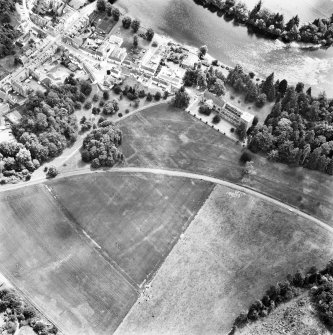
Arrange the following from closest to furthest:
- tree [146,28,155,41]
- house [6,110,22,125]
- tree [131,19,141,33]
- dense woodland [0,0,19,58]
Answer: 1. house [6,110,22,125]
2. dense woodland [0,0,19,58]
3. tree [146,28,155,41]
4. tree [131,19,141,33]

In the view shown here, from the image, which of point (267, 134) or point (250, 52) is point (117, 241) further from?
point (250, 52)

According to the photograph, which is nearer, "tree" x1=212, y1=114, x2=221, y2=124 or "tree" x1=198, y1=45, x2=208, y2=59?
"tree" x1=212, y1=114, x2=221, y2=124

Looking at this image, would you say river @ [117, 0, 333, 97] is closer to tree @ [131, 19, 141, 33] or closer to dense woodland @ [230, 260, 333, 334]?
tree @ [131, 19, 141, 33]

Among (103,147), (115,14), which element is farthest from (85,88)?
(115,14)

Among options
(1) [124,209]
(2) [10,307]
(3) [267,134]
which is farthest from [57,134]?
(3) [267,134]

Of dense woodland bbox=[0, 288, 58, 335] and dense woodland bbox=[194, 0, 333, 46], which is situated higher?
dense woodland bbox=[194, 0, 333, 46]

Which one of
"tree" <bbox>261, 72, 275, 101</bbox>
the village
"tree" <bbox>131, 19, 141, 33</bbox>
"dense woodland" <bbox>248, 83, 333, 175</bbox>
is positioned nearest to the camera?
"dense woodland" <bbox>248, 83, 333, 175</bbox>

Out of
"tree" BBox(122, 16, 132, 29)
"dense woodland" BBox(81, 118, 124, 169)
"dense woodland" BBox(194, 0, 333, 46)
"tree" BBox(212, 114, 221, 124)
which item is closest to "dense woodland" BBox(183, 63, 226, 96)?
"tree" BBox(212, 114, 221, 124)

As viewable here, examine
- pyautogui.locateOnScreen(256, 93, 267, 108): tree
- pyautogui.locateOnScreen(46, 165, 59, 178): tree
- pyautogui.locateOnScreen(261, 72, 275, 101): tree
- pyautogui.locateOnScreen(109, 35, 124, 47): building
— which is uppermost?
pyautogui.locateOnScreen(261, 72, 275, 101): tree
